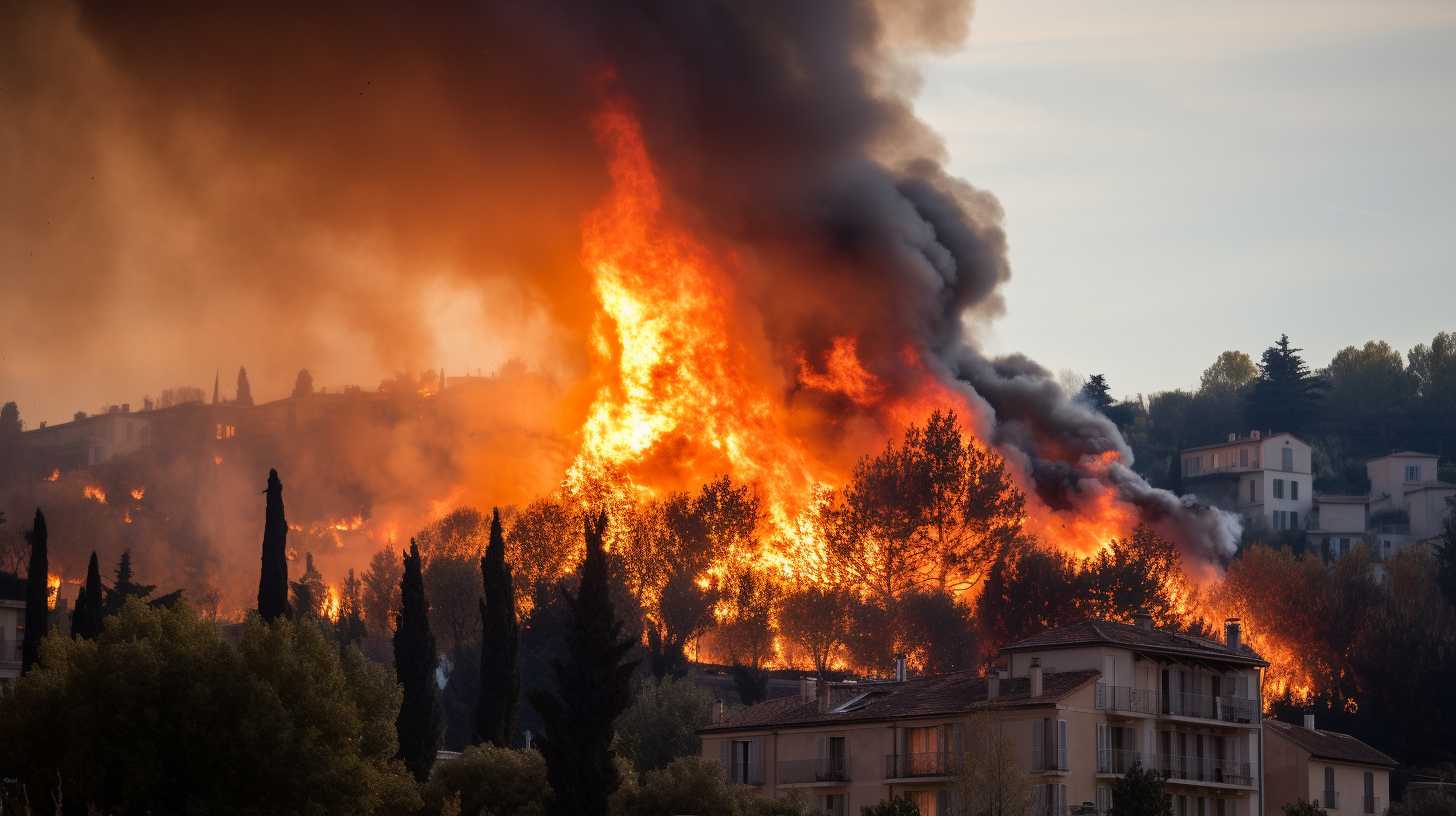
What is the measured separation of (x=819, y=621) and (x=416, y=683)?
39113 mm

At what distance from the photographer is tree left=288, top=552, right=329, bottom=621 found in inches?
4992

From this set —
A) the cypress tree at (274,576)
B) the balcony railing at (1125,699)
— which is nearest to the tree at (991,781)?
the balcony railing at (1125,699)

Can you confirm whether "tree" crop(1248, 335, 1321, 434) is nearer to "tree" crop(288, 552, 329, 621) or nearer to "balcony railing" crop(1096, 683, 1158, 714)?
"tree" crop(288, 552, 329, 621)

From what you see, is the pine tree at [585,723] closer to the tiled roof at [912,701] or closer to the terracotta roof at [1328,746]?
the tiled roof at [912,701]

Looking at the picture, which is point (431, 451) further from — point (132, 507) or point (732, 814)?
point (732, 814)

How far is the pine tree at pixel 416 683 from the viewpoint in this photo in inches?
2692

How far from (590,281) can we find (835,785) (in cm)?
5931

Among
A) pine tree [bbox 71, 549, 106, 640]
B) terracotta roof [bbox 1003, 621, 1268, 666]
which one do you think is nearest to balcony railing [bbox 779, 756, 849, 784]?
terracotta roof [bbox 1003, 621, 1268, 666]

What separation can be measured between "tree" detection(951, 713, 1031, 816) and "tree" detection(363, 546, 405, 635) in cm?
6671

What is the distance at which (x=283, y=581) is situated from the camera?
7688 cm

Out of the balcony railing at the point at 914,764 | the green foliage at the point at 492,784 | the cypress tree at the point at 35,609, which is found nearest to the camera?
the green foliage at the point at 492,784

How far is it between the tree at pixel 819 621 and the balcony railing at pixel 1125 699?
34.7 metres

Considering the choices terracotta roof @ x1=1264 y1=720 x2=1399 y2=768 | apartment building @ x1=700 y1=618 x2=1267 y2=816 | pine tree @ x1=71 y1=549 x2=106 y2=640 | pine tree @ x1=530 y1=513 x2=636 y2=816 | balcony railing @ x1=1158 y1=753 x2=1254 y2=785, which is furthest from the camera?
terracotta roof @ x1=1264 y1=720 x2=1399 y2=768

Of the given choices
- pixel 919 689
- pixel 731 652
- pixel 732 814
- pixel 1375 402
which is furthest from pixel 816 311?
pixel 1375 402
